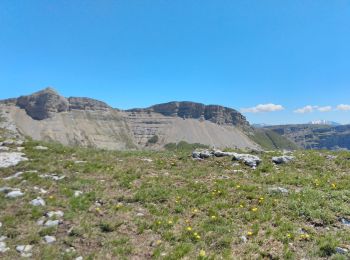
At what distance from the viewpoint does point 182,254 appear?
11.2 meters

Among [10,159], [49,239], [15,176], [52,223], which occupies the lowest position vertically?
[49,239]

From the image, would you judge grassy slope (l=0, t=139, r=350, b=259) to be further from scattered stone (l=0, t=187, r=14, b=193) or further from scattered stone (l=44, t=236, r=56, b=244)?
scattered stone (l=0, t=187, r=14, b=193)

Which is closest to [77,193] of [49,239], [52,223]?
[52,223]

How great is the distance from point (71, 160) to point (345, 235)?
17302 millimetres

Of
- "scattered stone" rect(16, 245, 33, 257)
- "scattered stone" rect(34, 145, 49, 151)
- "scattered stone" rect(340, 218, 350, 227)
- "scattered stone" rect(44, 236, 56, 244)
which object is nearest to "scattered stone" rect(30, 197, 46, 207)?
"scattered stone" rect(44, 236, 56, 244)

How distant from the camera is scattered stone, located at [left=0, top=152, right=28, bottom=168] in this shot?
2131 cm

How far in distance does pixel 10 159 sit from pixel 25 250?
12638 millimetres

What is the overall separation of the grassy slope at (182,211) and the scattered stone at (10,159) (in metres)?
0.89

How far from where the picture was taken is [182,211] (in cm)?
1475

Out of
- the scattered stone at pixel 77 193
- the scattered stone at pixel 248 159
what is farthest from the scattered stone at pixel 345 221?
the scattered stone at pixel 77 193

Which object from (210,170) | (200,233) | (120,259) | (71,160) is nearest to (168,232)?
(200,233)

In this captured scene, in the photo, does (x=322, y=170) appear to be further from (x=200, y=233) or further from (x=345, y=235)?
(x=200, y=233)

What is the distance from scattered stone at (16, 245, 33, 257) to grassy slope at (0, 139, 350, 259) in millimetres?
187

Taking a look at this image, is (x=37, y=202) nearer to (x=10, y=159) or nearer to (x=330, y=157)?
(x=10, y=159)
